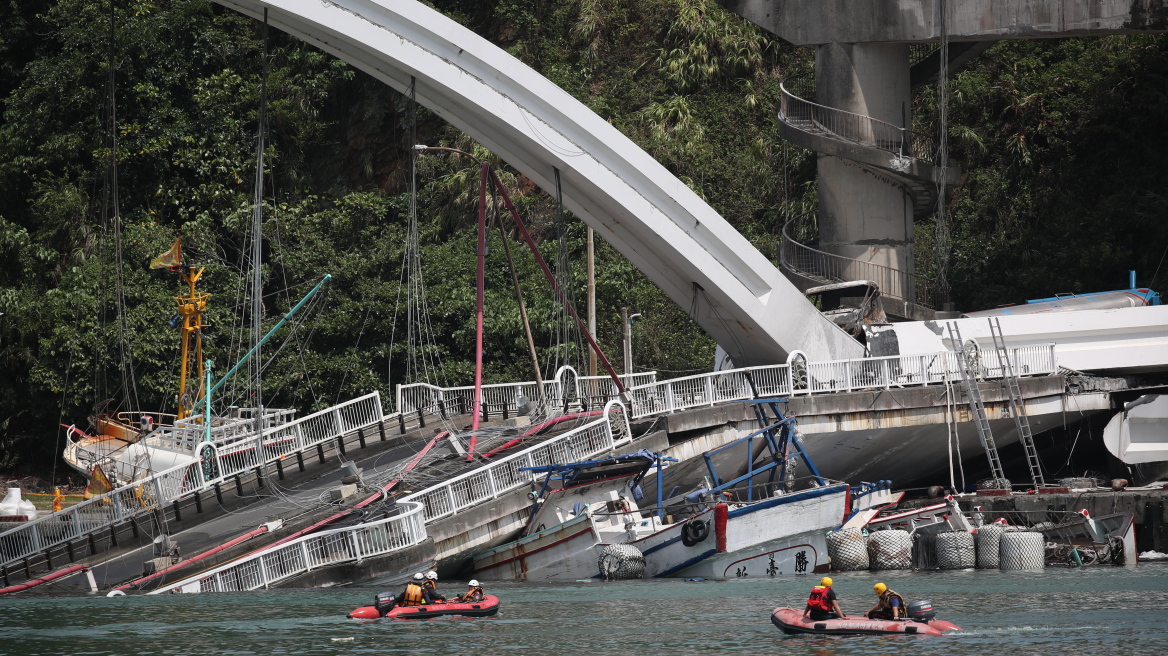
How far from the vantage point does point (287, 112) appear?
195ft

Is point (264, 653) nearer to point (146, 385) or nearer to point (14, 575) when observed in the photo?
point (14, 575)

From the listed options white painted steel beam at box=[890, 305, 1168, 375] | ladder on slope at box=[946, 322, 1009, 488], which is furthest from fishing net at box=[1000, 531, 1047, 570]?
white painted steel beam at box=[890, 305, 1168, 375]

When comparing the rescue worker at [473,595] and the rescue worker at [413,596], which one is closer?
the rescue worker at [473,595]

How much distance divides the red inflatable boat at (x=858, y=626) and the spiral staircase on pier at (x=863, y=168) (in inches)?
883

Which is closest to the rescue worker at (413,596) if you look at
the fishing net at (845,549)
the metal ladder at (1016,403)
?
the fishing net at (845,549)

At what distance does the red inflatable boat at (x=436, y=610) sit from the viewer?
24.2 m

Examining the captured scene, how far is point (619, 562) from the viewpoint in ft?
98.6

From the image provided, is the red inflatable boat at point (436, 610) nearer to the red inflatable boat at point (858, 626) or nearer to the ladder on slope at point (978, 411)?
the red inflatable boat at point (858, 626)

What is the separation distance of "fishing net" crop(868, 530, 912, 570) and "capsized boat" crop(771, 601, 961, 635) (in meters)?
9.65

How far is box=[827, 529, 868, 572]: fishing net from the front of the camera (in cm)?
3122

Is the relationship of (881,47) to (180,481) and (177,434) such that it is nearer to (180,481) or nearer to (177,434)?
(177,434)

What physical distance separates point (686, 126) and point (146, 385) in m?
24.7

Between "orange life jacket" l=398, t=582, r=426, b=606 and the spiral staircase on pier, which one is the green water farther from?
the spiral staircase on pier

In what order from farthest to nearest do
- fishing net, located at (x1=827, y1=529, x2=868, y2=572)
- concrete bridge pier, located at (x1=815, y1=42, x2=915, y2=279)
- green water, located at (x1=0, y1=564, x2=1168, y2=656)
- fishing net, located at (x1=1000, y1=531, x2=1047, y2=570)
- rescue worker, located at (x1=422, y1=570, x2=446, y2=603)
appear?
concrete bridge pier, located at (x1=815, y1=42, x2=915, y2=279), fishing net, located at (x1=827, y1=529, x2=868, y2=572), fishing net, located at (x1=1000, y1=531, x2=1047, y2=570), rescue worker, located at (x1=422, y1=570, x2=446, y2=603), green water, located at (x1=0, y1=564, x2=1168, y2=656)
